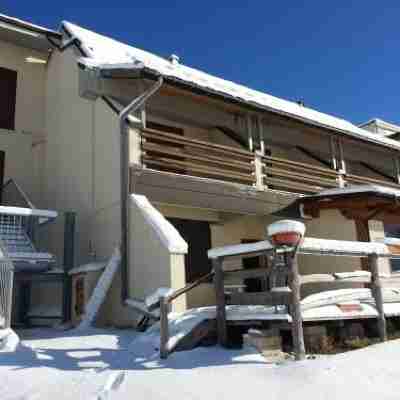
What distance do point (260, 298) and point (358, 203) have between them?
661 cm

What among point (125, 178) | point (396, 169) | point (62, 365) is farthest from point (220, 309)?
point (396, 169)

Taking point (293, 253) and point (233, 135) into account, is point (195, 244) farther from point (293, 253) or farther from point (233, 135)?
A: point (293, 253)

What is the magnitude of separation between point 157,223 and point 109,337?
7.35 feet

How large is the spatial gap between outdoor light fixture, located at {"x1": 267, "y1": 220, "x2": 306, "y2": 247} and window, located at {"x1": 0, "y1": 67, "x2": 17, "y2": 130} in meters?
10.8

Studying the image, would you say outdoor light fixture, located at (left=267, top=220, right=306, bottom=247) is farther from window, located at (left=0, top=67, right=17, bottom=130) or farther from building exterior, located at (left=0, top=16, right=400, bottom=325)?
window, located at (left=0, top=67, right=17, bottom=130)

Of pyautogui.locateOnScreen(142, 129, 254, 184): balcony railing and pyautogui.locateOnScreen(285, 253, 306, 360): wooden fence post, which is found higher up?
pyautogui.locateOnScreen(142, 129, 254, 184): balcony railing

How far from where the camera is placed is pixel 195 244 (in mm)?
12883

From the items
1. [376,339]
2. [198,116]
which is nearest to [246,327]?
[376,339]

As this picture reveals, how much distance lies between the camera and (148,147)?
10383 millimetres

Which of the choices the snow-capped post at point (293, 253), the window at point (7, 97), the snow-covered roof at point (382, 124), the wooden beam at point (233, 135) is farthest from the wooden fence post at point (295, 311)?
the snow-covered roof at point (382, 124)

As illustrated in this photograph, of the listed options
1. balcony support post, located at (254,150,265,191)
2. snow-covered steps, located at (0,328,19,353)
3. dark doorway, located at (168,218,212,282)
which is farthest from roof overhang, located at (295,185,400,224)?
snow-covered steps, located at (0,328,19,353)

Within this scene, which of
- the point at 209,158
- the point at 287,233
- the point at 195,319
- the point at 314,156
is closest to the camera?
the point at 287,233

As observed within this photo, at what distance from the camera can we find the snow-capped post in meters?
5.63

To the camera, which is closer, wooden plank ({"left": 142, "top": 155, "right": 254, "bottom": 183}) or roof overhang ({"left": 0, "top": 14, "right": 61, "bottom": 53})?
wooden plank ({"left": 142, "top": 155, "right": 254, "bottom": 183})
